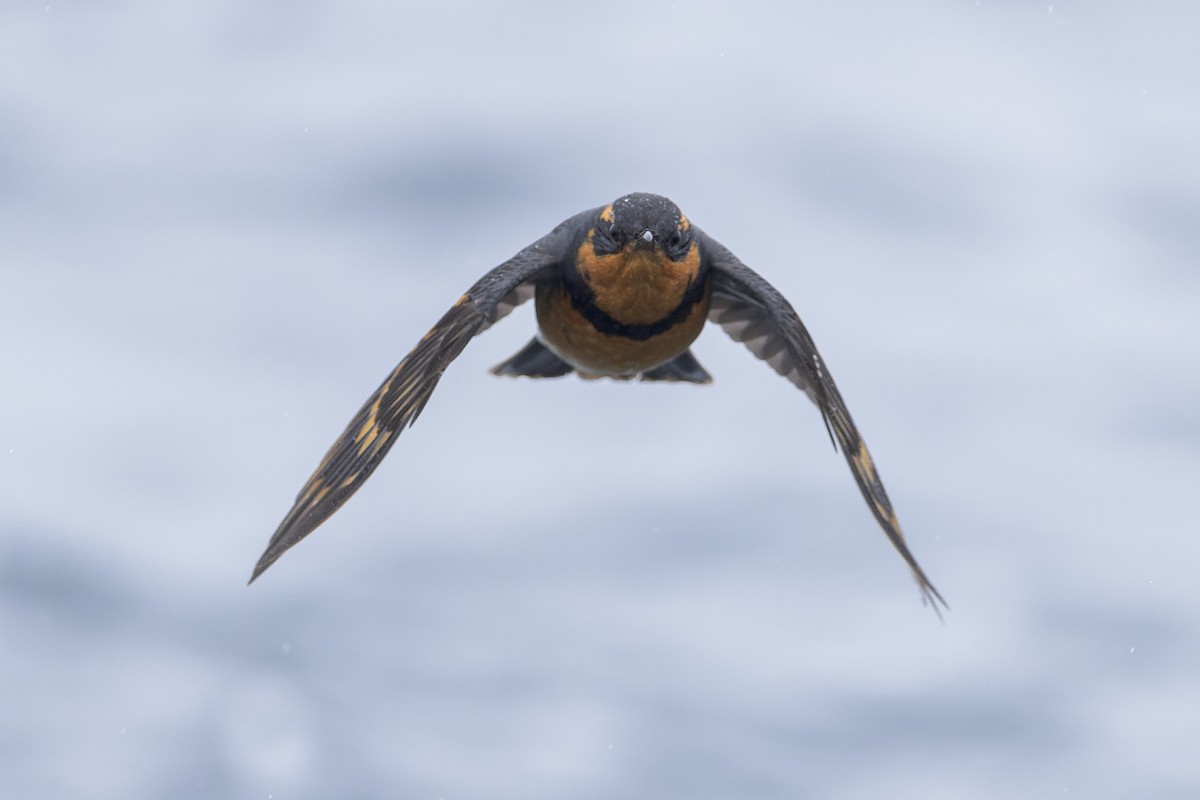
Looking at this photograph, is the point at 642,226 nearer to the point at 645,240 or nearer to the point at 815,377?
the point at 645,240

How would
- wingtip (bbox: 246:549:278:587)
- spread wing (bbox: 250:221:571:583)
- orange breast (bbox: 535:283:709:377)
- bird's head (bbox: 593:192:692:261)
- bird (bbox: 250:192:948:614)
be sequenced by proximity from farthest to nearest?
orange breast (bbox: 535:283:709:377), bird's head (bbox: 593:192:692:261), bird (bbox: 250:192:948:614), spread wing (bbox: 250:221:571:583), wingtip (bbox: 246:549:278:587)

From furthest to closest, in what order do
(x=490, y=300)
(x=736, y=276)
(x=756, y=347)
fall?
(x=756, y=347)
(x=736, y=276)
(x=490, y=300)

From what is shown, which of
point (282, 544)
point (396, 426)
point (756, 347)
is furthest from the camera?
point (756, 347)

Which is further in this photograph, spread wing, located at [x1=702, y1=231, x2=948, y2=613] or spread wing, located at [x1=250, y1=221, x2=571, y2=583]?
spread wing, located at [x1=702, y1=231, x2=948, y2=613]

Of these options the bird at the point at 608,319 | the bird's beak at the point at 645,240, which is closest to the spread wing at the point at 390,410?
the bird at the point at 608,319

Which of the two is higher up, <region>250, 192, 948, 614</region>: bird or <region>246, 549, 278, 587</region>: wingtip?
<region>250, 192, 948, 614</region>: bird

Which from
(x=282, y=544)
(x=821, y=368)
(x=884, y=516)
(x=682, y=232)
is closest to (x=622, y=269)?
(x=682, y=232)

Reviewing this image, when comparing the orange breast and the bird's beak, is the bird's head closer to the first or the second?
the bird's beak

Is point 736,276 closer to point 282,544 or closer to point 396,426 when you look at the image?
point 396,426

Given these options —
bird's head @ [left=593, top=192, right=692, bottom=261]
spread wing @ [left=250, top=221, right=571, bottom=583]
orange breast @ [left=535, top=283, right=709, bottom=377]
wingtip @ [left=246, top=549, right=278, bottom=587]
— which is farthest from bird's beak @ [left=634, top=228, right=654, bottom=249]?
wingtip @ [left=246, top=549, right=278, bottom=587]
